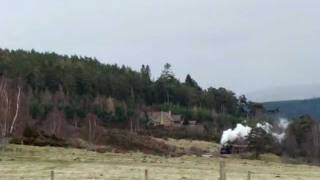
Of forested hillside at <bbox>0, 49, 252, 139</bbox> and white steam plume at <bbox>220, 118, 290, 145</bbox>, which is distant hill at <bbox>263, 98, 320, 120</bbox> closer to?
white steam plume at <bbox>220, 118, 290, 145</bbox>

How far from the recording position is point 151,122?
14925 cm

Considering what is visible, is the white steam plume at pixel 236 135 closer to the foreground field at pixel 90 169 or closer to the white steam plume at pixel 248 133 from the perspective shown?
the white steam plume at pixel 248 133

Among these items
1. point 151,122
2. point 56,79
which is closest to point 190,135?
point 151,122

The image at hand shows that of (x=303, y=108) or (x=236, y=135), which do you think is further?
(x=303, y=108)

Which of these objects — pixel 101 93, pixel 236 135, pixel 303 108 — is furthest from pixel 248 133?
pixel 101 93

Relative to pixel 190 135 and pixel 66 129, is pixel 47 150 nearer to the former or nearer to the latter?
pixel 66 129

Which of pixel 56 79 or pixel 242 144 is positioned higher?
pixel 56 79

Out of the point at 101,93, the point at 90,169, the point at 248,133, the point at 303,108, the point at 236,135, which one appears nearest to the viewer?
the point at 90,169

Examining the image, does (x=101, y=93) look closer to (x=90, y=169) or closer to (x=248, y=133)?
(x=248, y=133)

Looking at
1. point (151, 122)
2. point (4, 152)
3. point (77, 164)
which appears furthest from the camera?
point (151, 122)

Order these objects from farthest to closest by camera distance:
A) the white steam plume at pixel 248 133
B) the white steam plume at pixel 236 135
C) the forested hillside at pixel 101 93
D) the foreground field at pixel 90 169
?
the forested hillside at pixel 101 93 < the white steam plume at pixel 236 135 < the white steam plume at pixel 248 133 < the foreground field at pixel 90 169

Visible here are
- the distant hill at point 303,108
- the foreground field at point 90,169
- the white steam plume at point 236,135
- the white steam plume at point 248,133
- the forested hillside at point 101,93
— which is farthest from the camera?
the forested hillside at point 101,93

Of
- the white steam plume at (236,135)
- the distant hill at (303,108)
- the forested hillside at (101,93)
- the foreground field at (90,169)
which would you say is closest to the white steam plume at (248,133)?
the white steam plume at (236,135)

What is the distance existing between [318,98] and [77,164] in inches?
3155
